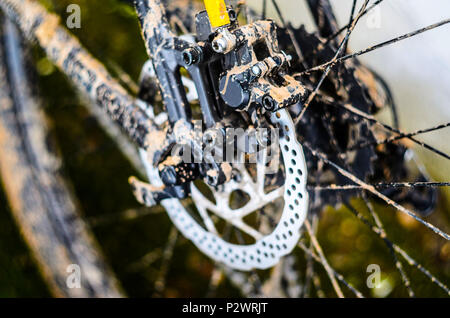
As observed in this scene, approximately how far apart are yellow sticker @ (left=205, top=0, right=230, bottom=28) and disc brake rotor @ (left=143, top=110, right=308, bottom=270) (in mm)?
129

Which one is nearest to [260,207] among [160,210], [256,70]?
[256,70]

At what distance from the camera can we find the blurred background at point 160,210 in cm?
→ 72

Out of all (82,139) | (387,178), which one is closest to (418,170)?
(387,178)

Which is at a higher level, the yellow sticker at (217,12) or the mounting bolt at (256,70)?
the yellow sticker at (217,12)

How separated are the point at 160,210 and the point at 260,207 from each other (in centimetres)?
67

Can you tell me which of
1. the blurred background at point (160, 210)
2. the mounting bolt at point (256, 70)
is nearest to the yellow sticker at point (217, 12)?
the mounting bolt at point (256, 70)

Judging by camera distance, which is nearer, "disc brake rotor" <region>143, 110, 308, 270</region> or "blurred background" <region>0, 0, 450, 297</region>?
"disc brake rotor" <region>143, 110, 308, 270</region>

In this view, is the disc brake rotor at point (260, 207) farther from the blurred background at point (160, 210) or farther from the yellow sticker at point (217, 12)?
the blurred background at point (160, 210)

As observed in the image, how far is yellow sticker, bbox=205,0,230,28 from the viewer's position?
514mm

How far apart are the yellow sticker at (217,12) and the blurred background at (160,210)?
0.89 ft

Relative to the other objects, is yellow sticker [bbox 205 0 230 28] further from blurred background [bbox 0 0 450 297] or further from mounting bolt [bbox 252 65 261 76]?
blurred background [bbox 0 0 450 297]

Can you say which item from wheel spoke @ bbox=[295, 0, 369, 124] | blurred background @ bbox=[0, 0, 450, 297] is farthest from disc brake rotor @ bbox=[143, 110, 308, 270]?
blurred background @ bbox=[0, 0, 450, 297]

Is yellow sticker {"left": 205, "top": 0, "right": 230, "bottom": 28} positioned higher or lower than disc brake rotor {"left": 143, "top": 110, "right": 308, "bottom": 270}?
higher

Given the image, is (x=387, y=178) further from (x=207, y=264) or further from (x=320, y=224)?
(x=207, y=264)
